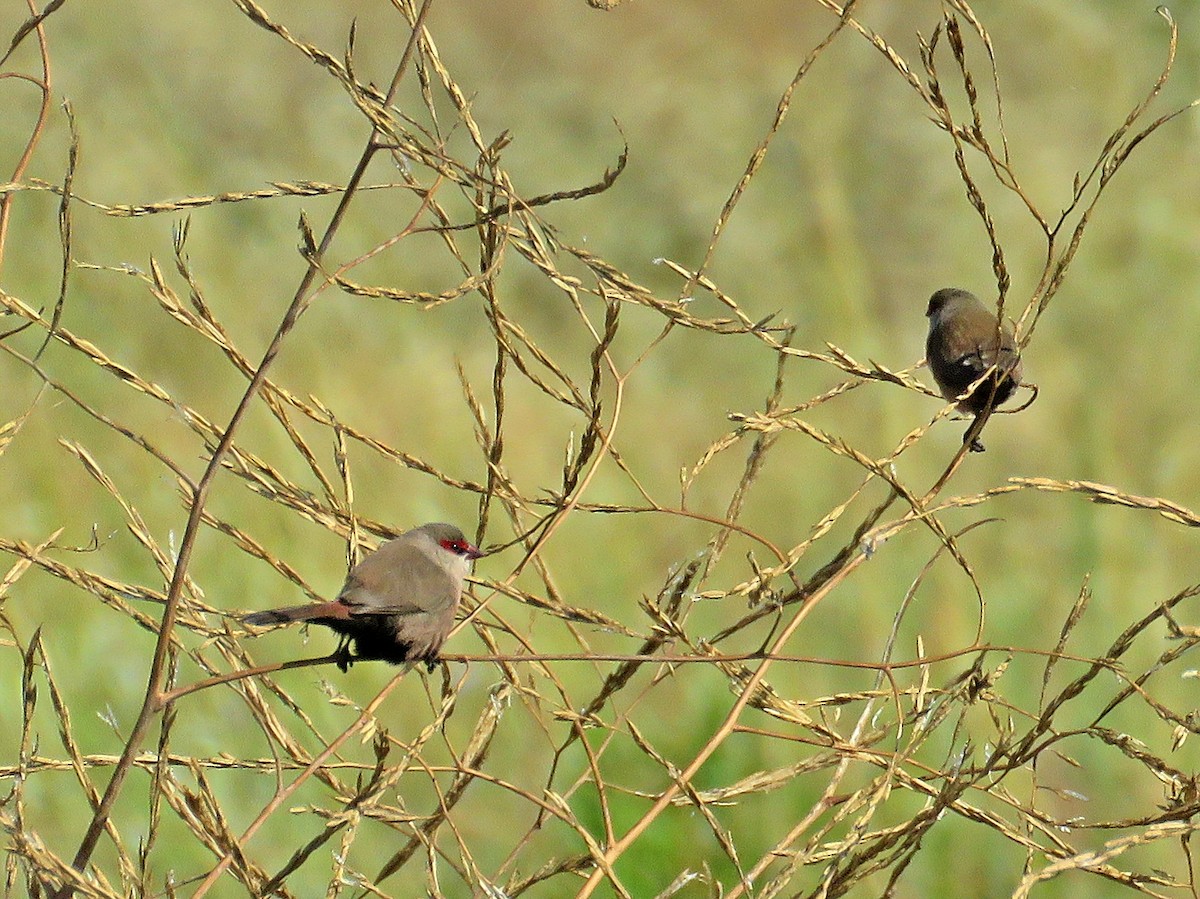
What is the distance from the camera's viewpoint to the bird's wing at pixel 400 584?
47.3 inches

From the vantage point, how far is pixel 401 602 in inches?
47.8

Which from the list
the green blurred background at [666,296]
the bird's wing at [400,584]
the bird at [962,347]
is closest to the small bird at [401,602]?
the bird's wing at [400,584]

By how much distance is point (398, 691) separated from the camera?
2.64 meters

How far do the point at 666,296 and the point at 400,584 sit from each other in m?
1.50

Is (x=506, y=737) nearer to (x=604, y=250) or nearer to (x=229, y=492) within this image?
(x=229, y=492)

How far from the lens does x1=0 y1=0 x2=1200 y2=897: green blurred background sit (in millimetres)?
2658

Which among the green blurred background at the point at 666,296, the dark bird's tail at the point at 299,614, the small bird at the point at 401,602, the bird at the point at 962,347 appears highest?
the green blurred background at the point at 666,296

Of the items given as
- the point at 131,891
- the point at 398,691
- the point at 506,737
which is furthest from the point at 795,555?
the point at 398,691

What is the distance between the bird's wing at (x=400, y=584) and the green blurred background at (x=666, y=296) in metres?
1.25

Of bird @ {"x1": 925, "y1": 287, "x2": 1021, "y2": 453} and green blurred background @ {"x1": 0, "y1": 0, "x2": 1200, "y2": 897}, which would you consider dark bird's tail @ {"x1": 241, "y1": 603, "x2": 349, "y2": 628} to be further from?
green blurred background @ {"x1": 0, "y1": 0, "x2": 1200, "y2": 897}

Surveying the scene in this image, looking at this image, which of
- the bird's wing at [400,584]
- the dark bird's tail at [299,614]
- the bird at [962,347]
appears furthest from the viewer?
the bird at [962,347]

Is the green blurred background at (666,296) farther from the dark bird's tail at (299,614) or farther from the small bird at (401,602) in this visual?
the dark bird's tail at (299,614)

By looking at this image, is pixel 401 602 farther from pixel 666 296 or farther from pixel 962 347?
pixel 666 296

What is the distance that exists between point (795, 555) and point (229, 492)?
190cm
